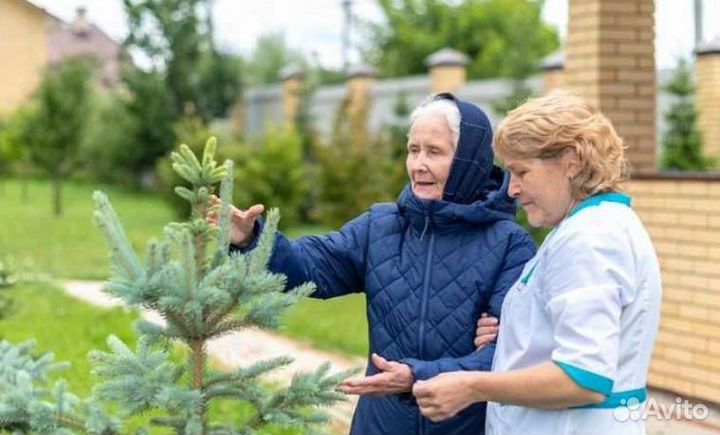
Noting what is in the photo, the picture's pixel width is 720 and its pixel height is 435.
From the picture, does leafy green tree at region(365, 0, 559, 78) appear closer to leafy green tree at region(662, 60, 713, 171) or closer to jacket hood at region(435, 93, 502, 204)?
leafy green tree at region(662, 60, 713, 171)

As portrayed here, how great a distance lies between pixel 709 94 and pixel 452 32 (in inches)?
1026

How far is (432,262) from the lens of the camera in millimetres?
2936

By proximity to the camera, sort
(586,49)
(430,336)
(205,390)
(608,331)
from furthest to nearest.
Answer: (586,49)
(430,336)
(205,390)
(608,331)

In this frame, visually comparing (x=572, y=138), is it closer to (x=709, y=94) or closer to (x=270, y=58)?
(x=709, y=94)

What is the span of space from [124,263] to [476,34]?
3914 centimetres

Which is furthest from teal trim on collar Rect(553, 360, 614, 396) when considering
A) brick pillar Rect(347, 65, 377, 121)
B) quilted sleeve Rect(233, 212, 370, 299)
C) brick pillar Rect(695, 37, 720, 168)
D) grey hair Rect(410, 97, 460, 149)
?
brick pillar Rect(347, 65, 377, 121)

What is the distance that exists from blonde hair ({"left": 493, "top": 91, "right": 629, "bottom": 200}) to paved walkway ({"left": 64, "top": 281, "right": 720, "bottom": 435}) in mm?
2866

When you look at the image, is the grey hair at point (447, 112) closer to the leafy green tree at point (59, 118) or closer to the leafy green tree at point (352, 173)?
the leafy green tree at point (352, 173)

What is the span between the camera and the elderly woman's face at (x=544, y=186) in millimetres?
2289

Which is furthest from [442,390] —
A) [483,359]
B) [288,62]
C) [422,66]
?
[288,62]

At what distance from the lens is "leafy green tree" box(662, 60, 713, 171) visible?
54.9 ft

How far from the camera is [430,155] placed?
2938mm

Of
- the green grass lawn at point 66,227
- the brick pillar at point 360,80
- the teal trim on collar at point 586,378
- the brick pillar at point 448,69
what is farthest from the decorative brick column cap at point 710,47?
the teal trim on collar at point 586,378

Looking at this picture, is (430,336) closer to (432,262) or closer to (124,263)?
(432,262)
